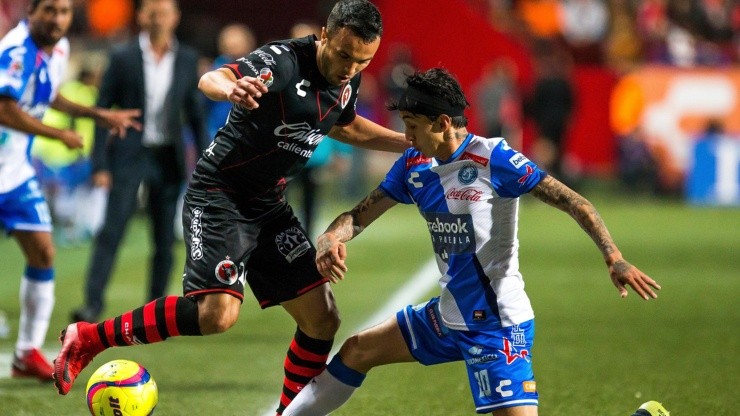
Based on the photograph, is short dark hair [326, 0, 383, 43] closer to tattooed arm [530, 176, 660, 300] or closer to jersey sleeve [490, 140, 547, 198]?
jersey sleeve [490, 140, 547, 198]

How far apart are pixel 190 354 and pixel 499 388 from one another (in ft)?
11.9

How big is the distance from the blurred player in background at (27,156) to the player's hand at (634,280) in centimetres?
373

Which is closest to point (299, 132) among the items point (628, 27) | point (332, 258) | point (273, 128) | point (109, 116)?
point (273, 128)

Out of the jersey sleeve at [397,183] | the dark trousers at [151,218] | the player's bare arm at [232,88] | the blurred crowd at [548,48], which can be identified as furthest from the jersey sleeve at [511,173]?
the blurred crowd at [548,48]

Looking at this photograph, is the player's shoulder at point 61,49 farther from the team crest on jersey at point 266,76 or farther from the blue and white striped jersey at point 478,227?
the blue and white striped jersey at point 478,227

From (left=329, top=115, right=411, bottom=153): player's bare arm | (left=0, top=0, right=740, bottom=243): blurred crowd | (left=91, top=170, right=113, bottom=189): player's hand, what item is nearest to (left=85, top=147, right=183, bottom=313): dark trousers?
(left=91, top=170, right=113, bottom=189): player's hand

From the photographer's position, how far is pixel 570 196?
17.3 ft

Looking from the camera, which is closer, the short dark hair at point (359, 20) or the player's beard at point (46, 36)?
the short dark hair at point (359, 20)

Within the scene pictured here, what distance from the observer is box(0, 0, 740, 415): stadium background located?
723 centimetres

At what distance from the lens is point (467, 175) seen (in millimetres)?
5516

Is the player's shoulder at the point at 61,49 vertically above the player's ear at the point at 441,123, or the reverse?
the player's ear at the point at 441,123

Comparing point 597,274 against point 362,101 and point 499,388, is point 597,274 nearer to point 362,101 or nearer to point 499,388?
point 499,388

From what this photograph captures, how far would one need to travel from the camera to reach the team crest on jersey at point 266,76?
5.73 meters

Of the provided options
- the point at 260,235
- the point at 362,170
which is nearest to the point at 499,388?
the point at 260,235
